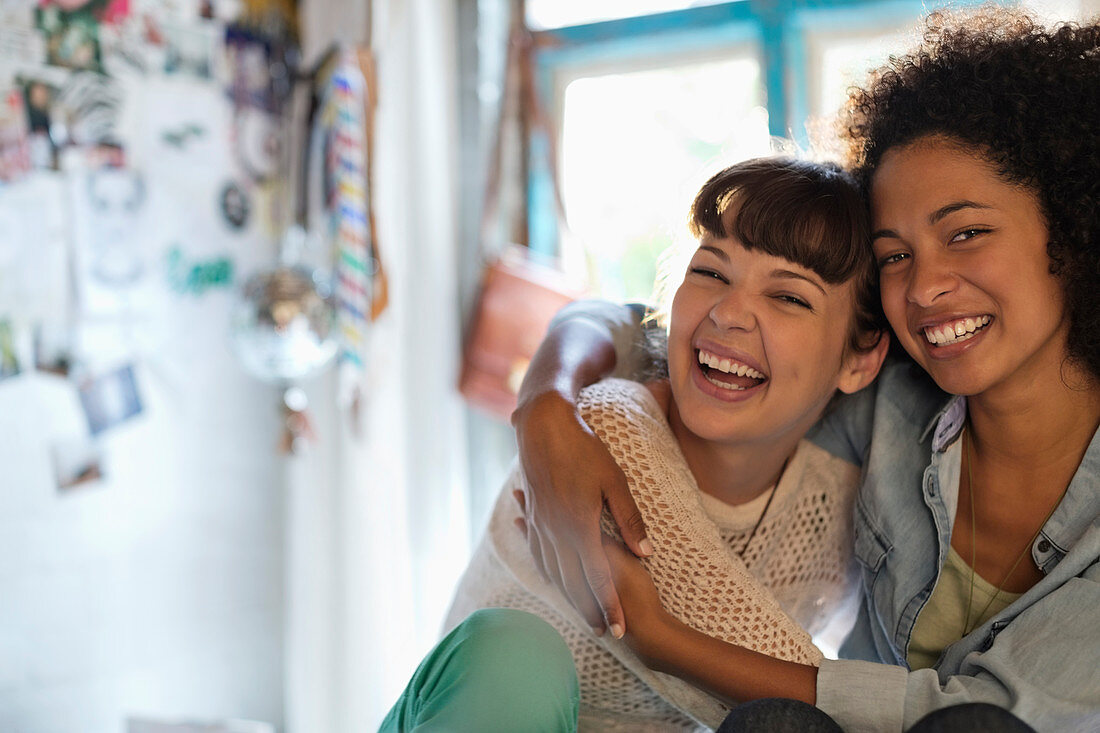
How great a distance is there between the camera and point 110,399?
170 cm

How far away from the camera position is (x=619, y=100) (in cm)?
223

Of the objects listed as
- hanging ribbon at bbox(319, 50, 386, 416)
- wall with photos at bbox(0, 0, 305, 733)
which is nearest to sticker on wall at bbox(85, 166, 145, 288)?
wall with photos at bbox(0, 0, 305, 733)

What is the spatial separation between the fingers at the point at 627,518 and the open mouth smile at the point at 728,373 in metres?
0.18

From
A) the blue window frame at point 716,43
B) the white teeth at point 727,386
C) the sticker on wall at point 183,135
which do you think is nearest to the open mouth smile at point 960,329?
the white teeth at point 727,386

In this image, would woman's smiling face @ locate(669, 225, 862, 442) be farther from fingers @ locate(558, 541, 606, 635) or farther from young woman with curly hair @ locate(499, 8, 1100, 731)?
fingers @ locate(558, 541, 606, 635)

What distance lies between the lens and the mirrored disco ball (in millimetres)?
1683

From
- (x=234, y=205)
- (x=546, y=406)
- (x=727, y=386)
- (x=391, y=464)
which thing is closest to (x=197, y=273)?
(x=234, y=205)

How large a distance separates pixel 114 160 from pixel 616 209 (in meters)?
1.08

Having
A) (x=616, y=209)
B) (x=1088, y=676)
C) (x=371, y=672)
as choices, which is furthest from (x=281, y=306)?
(x=1088, y=676)

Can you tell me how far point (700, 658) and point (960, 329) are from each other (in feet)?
1.36

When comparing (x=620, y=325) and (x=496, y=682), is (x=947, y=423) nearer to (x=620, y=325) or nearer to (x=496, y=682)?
(x=620, y=325)

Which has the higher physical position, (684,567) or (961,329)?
(961,329)

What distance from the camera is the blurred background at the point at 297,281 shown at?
162cm

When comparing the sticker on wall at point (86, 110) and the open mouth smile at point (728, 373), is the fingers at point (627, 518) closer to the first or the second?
the open mouth smile at point (728, 373)
